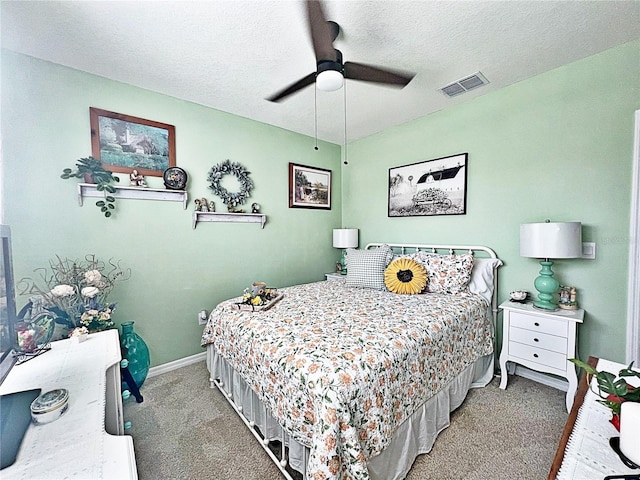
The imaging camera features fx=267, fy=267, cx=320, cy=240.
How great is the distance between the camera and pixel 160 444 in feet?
5.75

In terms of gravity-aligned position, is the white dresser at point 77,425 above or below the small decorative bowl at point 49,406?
below

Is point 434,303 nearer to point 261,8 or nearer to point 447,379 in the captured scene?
point 447,379

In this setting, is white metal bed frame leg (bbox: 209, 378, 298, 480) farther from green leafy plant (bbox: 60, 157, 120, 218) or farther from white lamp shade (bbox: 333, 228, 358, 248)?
white lamp shade (bbox: 333, 228, 358, 248)

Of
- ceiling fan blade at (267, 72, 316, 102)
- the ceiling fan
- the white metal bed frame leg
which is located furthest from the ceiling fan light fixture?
the white metal bed frame leg

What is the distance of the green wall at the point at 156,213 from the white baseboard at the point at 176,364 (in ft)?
0.20

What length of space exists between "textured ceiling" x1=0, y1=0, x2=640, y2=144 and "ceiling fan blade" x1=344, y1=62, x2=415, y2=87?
23 centimetres

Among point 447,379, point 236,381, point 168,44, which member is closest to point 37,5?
point 168,44

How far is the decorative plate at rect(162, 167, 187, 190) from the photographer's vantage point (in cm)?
259

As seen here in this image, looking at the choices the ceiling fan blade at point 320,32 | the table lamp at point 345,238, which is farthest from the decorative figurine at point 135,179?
the table lamp at point 345,238

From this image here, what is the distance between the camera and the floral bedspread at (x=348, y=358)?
1165 millimetres

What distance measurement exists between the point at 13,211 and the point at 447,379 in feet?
11.1

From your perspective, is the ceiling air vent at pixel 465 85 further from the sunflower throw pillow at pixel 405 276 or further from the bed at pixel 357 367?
the sunflower throw pillow at pixel 405 276

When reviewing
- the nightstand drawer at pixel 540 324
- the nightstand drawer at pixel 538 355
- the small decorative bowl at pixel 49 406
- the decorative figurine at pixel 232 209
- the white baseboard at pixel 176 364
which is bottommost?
the white baseboard at pixel 176 364

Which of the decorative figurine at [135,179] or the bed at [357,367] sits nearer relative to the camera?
the bed at [357,367]
